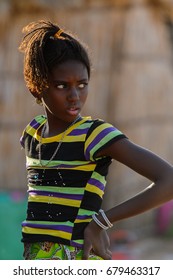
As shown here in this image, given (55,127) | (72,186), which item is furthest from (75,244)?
(55,127)

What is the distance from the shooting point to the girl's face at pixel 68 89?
294 cm

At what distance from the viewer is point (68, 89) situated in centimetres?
295

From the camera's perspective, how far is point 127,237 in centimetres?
987

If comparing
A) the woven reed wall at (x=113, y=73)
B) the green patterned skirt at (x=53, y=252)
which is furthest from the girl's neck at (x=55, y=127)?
the woven reed wall at (x=113, y=73)

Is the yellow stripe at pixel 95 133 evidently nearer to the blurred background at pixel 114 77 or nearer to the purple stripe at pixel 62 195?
the purple stripe at pixel 62 195

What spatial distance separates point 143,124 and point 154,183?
24.1 ft

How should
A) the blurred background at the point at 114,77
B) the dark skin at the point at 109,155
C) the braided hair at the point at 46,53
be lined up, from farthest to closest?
the blurred background at the point at 114,77
the braided hair at the point at 46,53
the dark skin at the point at 109,155

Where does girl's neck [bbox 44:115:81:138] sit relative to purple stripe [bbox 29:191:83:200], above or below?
above

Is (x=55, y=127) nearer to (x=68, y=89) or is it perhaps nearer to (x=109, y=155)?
(x=68, y=89)

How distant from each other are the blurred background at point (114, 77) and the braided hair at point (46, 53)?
612 centimetres

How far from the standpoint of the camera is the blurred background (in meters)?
9.55

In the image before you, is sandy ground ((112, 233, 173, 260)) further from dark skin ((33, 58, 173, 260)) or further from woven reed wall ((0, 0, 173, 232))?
dark skin ((33, 58, 173, 260))

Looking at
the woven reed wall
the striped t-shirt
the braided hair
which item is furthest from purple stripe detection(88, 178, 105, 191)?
the woven reed wall
